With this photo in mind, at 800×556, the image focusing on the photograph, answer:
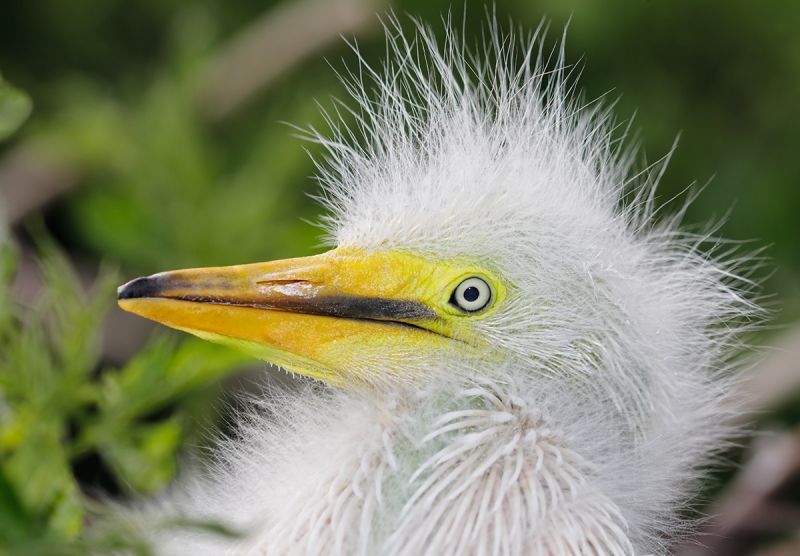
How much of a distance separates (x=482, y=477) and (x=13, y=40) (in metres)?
2.76

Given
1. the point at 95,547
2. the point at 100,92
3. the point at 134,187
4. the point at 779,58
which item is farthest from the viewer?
the point at 779,58

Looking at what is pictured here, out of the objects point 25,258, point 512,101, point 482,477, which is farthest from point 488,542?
point 25,258

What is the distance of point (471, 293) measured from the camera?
126cm

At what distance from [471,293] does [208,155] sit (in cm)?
153

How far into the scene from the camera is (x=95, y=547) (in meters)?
0.85

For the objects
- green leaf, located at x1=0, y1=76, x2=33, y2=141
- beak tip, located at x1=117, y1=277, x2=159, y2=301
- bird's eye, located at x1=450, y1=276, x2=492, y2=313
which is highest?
bird's eye, located at x1=450, y1=276, x2=492, y2=313

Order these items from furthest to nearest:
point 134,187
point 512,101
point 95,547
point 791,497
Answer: point 791,497, point 134,187, point 512,101, point 95,547

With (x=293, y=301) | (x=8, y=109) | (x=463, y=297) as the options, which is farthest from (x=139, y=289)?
(x=463, y=297)

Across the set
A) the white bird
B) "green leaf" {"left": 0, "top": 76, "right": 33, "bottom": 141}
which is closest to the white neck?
the white bird

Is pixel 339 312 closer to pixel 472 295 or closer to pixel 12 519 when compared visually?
pixel 472 295

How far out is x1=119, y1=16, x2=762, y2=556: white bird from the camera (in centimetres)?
114

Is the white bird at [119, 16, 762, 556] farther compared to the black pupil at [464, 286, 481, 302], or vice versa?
the black pupil at [464, 286, 481, 302]

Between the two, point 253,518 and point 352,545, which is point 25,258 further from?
point 352,545

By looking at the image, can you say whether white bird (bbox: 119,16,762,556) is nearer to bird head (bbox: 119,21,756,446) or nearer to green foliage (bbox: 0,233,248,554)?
bird head (bbox: 119,21,756,446)
